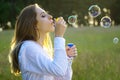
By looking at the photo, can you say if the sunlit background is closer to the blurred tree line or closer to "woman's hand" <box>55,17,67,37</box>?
the blurred tree line

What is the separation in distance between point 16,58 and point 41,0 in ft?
132

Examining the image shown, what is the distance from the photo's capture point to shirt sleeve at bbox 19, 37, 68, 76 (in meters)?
3.92

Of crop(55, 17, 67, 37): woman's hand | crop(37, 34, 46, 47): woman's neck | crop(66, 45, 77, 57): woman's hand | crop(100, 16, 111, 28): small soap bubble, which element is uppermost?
crop(55, 17, 67, 37): woman's hand

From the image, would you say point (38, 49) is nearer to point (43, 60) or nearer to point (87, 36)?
point (43, 60)

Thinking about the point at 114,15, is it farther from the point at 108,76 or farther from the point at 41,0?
the point at 108,76

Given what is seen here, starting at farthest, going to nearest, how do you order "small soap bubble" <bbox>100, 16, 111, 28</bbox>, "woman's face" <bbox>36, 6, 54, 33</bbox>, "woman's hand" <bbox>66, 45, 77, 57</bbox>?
"small soap bubble" <bbox>100, 16, 111, 28</bbox> → "woman's hand" <bbox>66, 45, 77, 57</bbox> → "woman's face" <bbox>36, 6, 54, 33</bbox>

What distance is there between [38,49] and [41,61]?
12 centimetres

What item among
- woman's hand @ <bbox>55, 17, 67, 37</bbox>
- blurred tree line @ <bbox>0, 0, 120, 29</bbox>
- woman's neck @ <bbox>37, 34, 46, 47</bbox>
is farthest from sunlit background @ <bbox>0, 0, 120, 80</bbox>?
woman's hand @ <bbox>55, 17, 67, 37</bbox>

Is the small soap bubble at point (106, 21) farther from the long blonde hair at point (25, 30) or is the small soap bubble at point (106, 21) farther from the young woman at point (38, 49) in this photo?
the long blonde hair at point (25, 30)

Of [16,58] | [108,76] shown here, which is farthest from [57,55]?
[108,76]

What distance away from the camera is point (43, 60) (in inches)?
156

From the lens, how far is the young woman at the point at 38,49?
3951 millimetres

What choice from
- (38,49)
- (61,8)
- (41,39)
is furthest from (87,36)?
(61,8)

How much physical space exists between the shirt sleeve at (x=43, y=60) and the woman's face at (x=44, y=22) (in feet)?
0.60
